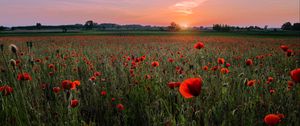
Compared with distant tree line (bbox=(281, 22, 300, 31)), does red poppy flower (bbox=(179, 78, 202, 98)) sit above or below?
below

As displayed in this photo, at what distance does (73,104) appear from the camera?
2.10 meters

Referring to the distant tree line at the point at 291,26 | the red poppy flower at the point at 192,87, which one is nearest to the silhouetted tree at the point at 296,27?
the distant tree line at the point at 291,26

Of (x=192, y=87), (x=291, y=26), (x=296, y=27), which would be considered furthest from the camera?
(x=291, y=26)

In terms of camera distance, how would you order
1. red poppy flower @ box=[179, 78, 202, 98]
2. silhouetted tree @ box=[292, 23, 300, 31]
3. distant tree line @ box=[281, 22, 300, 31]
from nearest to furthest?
1. red poppy flower @ box=[179, 78, 202, 98]
2. silhouetted tree @ box=[292, 23, 300, 31]
3. distant tree line @ box=[281, 22, 300, 31]

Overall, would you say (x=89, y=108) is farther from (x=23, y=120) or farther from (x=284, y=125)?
(x=284, y=125)

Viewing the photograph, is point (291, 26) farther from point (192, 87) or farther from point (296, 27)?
point (192, 87)

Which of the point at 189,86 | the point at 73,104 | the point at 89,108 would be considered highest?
the point at 189,86

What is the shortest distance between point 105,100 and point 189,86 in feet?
6.55

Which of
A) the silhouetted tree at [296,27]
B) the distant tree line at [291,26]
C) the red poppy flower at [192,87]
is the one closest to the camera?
the red poppy flower at [192,87]

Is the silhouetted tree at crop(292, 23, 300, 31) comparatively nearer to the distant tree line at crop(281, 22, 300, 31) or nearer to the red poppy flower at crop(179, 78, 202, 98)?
the distant tree line at crop(281, 22, 300, 31)

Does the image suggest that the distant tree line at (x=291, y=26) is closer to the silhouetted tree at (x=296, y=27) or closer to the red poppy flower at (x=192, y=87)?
the silhouetted tree at (x=296, y=27)

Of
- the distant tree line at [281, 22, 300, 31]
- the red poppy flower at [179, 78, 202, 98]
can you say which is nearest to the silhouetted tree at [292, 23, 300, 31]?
the distant tree line at [281, 22, 300, 31]

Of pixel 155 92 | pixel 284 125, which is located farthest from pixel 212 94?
pixel 284 125

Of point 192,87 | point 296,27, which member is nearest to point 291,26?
point 296,27
